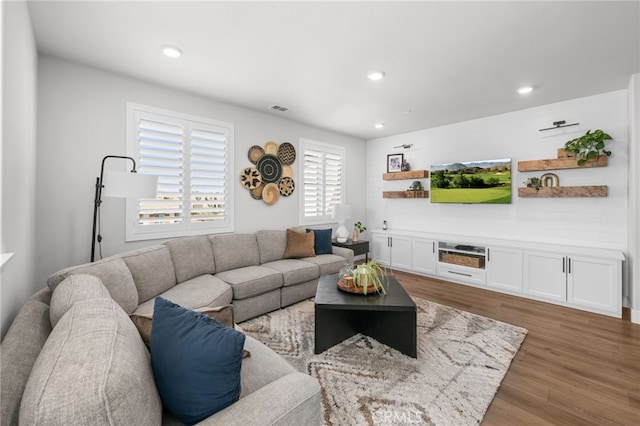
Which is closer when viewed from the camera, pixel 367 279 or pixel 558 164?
pixel 367 279

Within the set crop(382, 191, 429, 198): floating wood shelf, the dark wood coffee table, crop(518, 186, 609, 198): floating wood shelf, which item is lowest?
the dark wood coffee table

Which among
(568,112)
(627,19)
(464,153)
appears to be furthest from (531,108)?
(627,19)

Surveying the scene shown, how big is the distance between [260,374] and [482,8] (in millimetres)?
2700

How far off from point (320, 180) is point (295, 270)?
7.00ft

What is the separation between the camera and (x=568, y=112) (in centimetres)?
366

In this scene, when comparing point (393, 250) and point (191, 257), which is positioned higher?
point (191, 257)

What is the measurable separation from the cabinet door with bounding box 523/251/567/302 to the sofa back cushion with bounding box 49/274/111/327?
4.43 meters

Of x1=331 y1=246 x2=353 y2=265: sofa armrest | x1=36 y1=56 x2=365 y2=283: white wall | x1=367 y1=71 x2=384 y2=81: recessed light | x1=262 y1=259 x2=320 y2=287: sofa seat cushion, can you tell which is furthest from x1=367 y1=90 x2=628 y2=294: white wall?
x1=36 y1=56 x2=365 y2=283: white wall

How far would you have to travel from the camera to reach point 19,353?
100 cm

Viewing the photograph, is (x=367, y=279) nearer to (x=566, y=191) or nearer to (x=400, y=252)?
(x=400, y=252)

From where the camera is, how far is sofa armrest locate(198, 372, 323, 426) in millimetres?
956

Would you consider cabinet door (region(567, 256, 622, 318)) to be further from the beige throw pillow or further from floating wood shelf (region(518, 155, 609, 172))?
the beige throw pillow

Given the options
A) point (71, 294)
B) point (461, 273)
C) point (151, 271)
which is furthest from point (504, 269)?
point (71, 294)

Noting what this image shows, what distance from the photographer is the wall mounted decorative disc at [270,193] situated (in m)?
4.18
